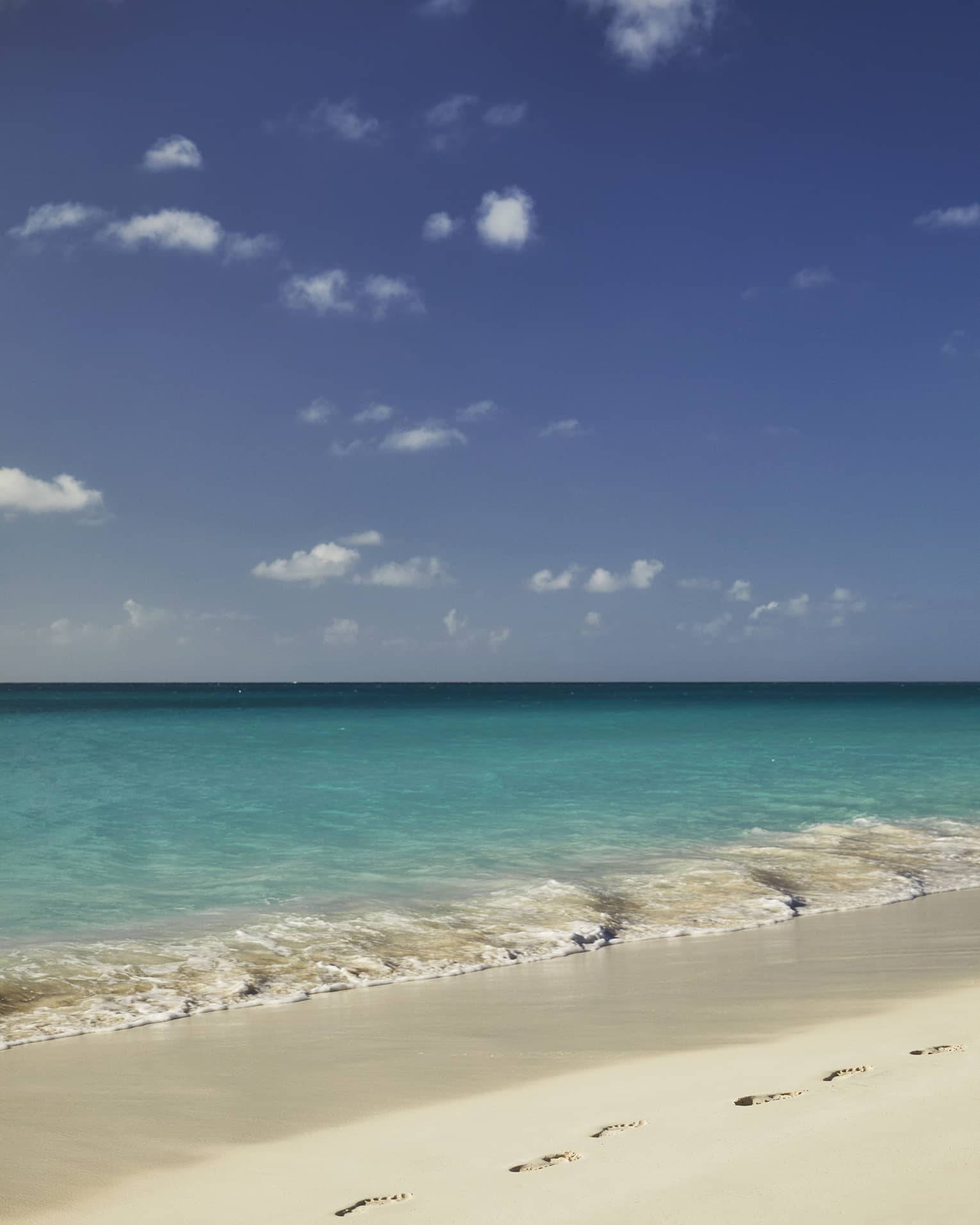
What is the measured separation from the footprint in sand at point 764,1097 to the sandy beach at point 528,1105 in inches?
1.5

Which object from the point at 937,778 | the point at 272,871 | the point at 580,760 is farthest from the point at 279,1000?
the point at 580,760

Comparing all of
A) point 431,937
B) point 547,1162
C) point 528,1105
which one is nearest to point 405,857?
point 431,937

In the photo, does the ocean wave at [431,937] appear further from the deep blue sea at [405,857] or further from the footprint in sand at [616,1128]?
the footprint in sand at [616,1128]

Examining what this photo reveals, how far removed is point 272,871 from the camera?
508 inches

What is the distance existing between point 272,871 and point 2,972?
4832mm

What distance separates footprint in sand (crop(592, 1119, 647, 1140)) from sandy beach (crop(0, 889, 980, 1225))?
3cm

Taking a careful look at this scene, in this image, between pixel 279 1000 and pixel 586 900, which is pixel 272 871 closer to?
pixel 586 900

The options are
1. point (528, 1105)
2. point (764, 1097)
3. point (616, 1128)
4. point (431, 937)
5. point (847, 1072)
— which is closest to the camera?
point (616, 1128)

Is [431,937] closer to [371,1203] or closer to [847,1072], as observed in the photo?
[847,1072]

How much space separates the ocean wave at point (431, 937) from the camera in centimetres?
762

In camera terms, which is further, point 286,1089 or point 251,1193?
point 286,1089

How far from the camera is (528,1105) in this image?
17.1ft

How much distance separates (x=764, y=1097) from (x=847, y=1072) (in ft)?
2.08

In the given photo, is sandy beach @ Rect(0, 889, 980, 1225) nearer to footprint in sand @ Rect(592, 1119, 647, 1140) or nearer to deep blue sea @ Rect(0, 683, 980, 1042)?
footprint in sand @ Rect(592, 1119, 647, 1140)
